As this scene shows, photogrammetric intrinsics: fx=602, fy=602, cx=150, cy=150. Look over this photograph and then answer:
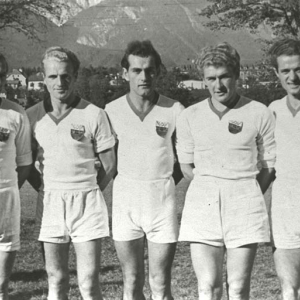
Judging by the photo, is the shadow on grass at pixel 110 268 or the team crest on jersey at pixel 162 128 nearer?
the team crest on jersey at pixel 162 128

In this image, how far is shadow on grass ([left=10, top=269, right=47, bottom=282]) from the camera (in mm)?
8255

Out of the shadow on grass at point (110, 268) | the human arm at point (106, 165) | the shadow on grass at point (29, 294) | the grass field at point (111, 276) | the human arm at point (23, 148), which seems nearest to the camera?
the human arm at point (23, 148)

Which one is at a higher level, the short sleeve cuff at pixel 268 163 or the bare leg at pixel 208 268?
the short sleeve cuff at pixel 268 163

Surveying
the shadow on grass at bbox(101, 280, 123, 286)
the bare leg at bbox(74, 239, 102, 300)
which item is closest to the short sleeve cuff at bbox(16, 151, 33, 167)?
the bare leg at bbox(74, 239, 102, 300)

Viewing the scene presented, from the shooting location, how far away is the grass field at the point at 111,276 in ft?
23.7

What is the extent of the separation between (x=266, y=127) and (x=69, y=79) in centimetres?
157

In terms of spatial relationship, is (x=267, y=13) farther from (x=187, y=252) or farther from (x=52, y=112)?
(x=52, y=112)

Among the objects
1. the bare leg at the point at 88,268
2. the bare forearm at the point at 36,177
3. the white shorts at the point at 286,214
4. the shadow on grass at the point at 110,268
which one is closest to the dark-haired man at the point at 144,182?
the bare leg at the point at 88,268

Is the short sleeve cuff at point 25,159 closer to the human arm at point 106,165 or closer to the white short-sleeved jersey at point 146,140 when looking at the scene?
the human arm at point 106,165

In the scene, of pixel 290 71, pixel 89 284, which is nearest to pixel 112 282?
pixel 89 284

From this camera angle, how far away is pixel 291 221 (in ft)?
14.8

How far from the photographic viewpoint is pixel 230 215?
4.46 m

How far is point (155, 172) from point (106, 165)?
0.41 metres

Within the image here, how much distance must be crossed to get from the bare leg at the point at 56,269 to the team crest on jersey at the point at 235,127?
1.58 meters
